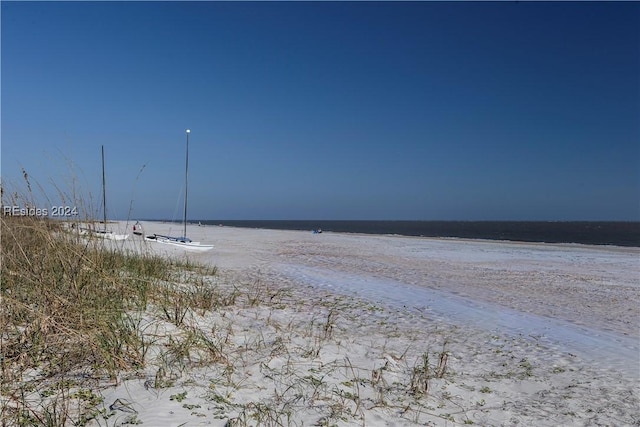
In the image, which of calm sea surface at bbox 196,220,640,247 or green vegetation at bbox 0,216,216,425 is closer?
green vegetation at bbox 0,216,216,425

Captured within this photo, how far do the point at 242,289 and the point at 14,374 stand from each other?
→ 5.34 m

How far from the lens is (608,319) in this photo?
8.64 metres

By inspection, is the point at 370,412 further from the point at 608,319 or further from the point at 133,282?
the point at 608,319

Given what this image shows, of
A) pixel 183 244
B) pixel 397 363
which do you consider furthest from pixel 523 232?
pixel 397 363

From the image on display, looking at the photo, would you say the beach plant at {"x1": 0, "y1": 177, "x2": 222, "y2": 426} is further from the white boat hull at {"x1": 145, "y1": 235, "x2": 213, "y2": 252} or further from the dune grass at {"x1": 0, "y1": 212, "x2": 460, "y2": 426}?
the white boat hull at {"x1": 145, "y1": 235, "x2": 213, "y2": 252}

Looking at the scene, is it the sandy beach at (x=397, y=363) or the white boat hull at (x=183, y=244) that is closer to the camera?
the sandy beach at (x=397, y=363)

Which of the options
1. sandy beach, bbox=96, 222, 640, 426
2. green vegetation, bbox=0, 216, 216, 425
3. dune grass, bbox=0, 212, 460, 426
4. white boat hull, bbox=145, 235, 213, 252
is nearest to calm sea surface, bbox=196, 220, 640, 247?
white boat hull, bbox=145, 235, 213, 252

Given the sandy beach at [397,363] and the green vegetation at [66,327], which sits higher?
the green vegetation at [66,327]

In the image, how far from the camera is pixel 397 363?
4.96m

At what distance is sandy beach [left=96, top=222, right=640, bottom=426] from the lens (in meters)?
3.46

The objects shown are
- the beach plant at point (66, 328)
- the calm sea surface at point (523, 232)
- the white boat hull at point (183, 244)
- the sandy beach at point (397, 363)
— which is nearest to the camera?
the beach plant at point (66, 328)

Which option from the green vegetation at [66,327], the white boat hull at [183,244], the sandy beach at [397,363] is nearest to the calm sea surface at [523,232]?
the white boat hull at [183,244]

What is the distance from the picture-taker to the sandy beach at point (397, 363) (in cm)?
346

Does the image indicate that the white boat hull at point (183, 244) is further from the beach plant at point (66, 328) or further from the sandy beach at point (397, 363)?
the beach plant at point (66, 328)
